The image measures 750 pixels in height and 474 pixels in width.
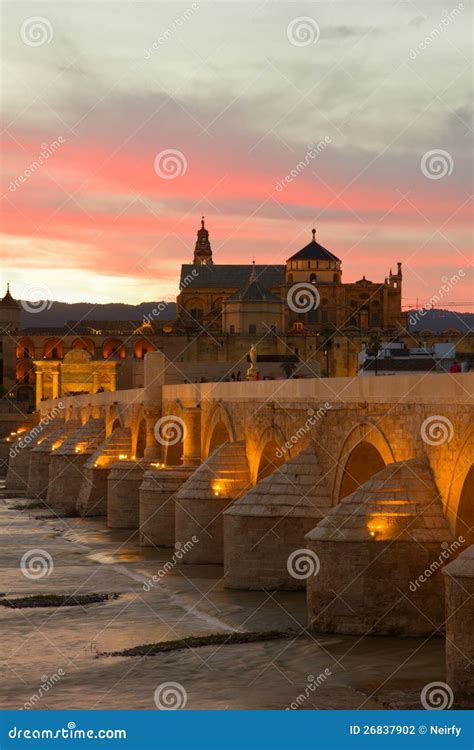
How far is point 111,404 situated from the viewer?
59562 mm

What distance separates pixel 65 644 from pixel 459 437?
24.4ft

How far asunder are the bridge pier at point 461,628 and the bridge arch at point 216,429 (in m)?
19.4

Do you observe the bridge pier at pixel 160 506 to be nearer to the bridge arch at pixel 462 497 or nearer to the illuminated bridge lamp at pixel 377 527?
the illuminated bridge lamp at pixel 377 527

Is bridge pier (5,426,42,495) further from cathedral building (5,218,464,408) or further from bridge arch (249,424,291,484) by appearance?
bridge arch (249,424,291,484)

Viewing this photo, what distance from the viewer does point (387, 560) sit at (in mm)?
22328

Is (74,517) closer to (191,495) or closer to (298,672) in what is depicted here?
(191,495)

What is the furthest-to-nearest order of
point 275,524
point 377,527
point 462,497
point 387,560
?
1. point 275,524
2. point 377,527
3. point 387,560
4. point 462,497

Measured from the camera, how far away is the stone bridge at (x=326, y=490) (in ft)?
73.2

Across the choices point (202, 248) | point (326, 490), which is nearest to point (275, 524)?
point (326, 490)

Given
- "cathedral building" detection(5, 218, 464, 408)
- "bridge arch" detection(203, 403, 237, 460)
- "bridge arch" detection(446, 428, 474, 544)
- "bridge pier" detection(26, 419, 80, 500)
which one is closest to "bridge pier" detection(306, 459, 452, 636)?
"bridge arch" detection(446, 428, 474, 544)

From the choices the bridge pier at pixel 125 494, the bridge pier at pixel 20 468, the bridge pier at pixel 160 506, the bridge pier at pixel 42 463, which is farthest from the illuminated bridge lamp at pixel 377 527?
the bridge pier at pixel 20 468

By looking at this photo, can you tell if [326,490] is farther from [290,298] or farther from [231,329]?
[290,298]

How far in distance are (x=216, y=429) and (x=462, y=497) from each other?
1841 centimetres

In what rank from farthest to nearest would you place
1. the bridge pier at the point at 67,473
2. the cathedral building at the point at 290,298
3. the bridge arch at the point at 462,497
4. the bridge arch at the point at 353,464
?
the cathedral building at the point at 290,298, the bridge pier at the point at 67,473, the bridge arch at the point at 353,464, the bridge arch at the point at 462,497
